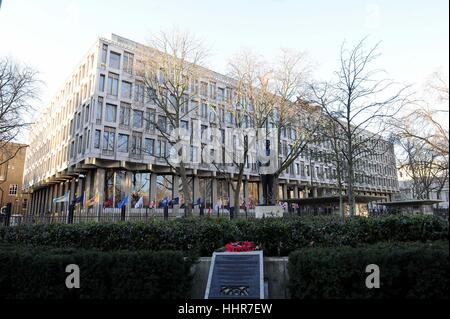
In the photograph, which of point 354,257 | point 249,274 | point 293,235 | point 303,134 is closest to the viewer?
point 354,257

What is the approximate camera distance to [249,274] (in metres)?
6.99

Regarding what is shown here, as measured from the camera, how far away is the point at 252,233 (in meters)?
9.05

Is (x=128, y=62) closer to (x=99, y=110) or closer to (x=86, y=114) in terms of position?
(x=99, y=110)

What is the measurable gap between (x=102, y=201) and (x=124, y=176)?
13.6 ft

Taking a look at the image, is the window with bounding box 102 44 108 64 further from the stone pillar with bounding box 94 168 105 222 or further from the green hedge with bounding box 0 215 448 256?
the green hedge with bounding box 0 215 448 256

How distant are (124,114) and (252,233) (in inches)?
1387

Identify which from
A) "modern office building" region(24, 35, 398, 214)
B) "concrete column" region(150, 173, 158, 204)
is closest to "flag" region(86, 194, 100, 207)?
"modern office building" region(24, 35, 398, 214)

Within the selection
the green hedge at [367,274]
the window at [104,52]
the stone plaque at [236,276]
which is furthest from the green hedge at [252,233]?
the window at [104,52]

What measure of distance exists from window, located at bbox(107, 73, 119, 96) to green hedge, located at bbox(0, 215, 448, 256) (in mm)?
32863

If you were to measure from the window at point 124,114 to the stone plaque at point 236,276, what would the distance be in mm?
35672

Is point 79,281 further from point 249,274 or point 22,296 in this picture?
point 249,274

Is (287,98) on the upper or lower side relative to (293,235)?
upper

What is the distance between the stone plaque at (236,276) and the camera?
6.55 metres
